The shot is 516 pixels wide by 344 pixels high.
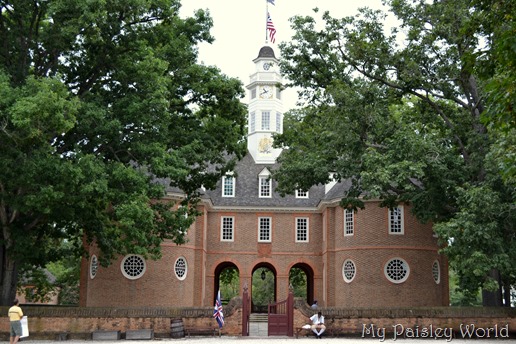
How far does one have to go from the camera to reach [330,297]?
38219 mm

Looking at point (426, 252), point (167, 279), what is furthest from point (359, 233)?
point (167, 279)

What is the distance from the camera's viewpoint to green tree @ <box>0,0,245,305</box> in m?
Answer: 20.7

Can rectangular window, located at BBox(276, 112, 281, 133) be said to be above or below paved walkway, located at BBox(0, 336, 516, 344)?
above

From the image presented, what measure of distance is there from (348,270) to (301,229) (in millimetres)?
6140

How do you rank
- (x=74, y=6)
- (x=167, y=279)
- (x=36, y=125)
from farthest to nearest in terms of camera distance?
(x=167, y=279), (x=74, y=6), (x=36, y=125)

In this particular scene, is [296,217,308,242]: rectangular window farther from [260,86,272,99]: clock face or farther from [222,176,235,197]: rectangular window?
[260,86,272,99]: clock face

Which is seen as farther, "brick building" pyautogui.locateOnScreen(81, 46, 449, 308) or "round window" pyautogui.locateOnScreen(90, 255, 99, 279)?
"brick building" pyautogui.locateOnScreen(81, 46, 449, 308)

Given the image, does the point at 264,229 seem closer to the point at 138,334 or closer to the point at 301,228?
the point at 301,228

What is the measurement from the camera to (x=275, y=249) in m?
41.7

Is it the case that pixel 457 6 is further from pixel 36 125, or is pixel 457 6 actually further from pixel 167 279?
pixel 167 279

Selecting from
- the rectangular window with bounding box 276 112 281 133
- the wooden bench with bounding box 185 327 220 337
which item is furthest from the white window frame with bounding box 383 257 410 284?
the rectangular window with bounding box 276 112 281 133

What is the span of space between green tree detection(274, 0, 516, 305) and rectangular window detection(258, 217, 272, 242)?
12.7m

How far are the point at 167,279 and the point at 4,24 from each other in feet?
52.4

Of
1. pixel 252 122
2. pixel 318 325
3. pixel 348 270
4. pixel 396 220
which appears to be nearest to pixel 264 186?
pixel 252 122
